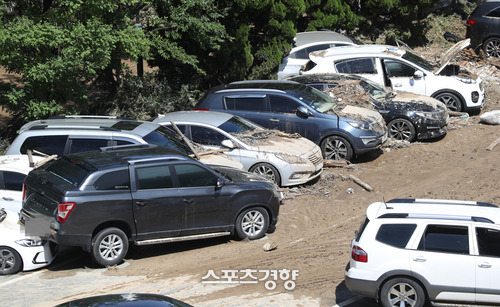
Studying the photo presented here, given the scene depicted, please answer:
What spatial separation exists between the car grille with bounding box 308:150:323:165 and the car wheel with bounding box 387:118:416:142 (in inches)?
118

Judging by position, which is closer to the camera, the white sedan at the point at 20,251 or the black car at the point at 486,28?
the white sedan at the point at 20,251

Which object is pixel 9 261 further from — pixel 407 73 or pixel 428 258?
pixel 407 73

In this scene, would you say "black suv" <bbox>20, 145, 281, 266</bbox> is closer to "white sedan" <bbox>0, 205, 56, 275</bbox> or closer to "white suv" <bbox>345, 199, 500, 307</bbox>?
"white sedan" <bbox>0, 205, 56, 275</bbox>

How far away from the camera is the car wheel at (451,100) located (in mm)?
17203

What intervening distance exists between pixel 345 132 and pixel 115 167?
6.34 metres

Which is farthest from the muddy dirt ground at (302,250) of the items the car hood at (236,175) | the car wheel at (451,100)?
the car wheel at (451,100)

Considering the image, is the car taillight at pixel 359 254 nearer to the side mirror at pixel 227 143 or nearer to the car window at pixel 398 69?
the side mirror at pixel 227 143

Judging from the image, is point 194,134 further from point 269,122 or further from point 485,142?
point 485,142

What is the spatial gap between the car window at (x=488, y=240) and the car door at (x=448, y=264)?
0.42 feet

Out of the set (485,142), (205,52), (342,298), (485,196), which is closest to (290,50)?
(205,52)

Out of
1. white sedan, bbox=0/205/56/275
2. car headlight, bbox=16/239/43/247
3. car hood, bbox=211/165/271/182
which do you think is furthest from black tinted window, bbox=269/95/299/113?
car headlight, bbox=16/239/43/247

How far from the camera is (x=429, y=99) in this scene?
16.0 m

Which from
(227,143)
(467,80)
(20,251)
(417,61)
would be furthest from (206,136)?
(467,80)

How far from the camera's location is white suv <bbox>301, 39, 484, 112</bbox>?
17078 mm
